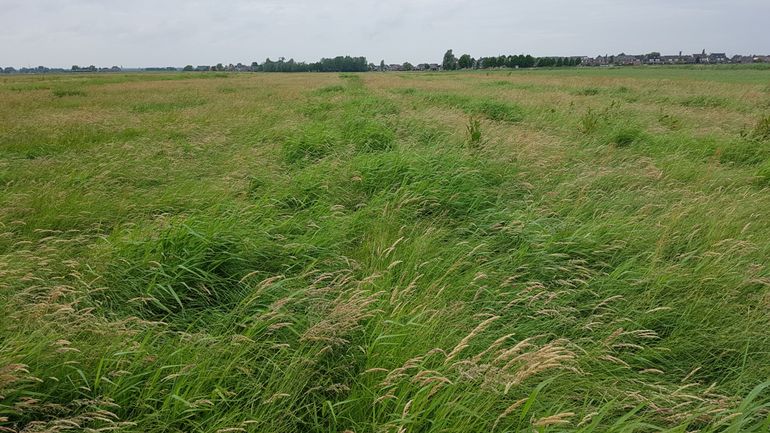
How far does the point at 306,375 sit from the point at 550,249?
7.68 feet

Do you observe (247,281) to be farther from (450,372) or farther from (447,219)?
(447,219)

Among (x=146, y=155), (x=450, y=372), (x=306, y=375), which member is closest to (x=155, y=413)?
(x=306, y=375)

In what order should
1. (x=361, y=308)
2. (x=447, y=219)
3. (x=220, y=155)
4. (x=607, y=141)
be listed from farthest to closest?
(x=607, y=141) → (x=220, y=155) → (x=447, y=219) → (x=361, y=308)

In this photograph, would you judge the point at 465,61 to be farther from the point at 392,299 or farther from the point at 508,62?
the point at 392,299

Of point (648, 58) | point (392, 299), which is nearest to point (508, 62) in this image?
point (648, 58)

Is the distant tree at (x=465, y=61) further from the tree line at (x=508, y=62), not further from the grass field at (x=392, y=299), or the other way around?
the grass field at (x=392, y=299)

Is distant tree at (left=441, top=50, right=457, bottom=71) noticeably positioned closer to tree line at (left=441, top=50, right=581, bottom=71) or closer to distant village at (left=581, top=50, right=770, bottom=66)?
tree line at (left=441, top=50, right=581, bottom=71)

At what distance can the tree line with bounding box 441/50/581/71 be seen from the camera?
13225 cm

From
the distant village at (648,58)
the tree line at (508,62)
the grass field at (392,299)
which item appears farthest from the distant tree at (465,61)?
the grass field at (392,299)

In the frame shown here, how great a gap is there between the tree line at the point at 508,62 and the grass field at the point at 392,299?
140 meters

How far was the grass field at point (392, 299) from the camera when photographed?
186 centimetres

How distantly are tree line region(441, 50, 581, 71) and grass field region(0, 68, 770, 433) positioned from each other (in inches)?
5504

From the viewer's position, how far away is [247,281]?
123 inches

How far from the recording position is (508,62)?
136 metres
